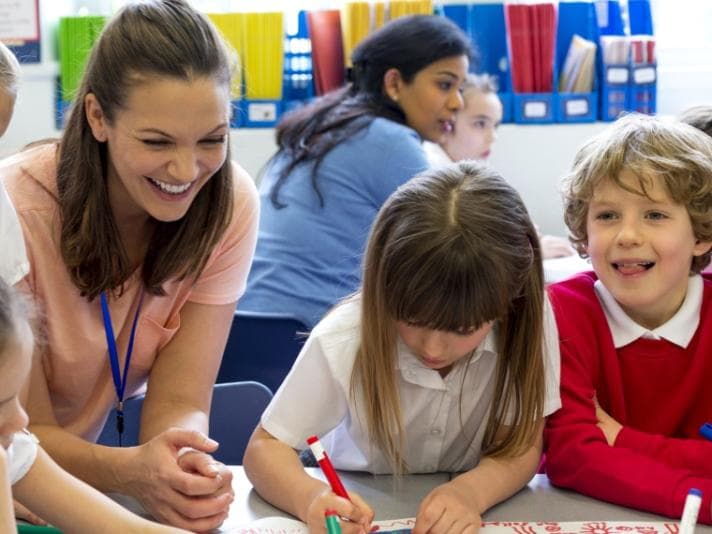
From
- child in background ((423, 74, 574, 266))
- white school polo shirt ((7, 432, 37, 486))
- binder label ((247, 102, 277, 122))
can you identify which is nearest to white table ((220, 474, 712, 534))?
white school polo shirt ((7, 432, 37, 486))

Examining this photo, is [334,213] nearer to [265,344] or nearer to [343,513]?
[265,344]

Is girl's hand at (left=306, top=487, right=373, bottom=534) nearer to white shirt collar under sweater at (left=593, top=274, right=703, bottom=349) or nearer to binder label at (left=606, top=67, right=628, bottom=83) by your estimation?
white shirt collar under sweater at (left=593, top=274, right=703, bottom=349)

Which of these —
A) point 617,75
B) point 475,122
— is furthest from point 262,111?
point 617,75

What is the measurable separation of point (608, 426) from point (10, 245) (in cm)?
83

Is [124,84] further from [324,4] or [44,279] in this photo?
[324,4]

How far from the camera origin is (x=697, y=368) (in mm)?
1571

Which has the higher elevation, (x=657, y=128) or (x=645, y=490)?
(x=657, y=128)

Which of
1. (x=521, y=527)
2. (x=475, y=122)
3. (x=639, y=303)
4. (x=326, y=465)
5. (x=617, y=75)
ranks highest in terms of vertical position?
(x=617, y=75)

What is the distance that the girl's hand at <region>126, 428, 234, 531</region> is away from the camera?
132 centimetres

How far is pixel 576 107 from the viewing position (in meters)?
3.74

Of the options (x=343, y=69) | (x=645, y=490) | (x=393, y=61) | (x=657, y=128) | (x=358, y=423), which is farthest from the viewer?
(x=343, y=69)

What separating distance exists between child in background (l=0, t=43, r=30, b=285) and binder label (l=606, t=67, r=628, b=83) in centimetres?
265

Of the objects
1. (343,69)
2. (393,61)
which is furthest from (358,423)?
(343,69)

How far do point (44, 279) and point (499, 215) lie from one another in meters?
0.62
